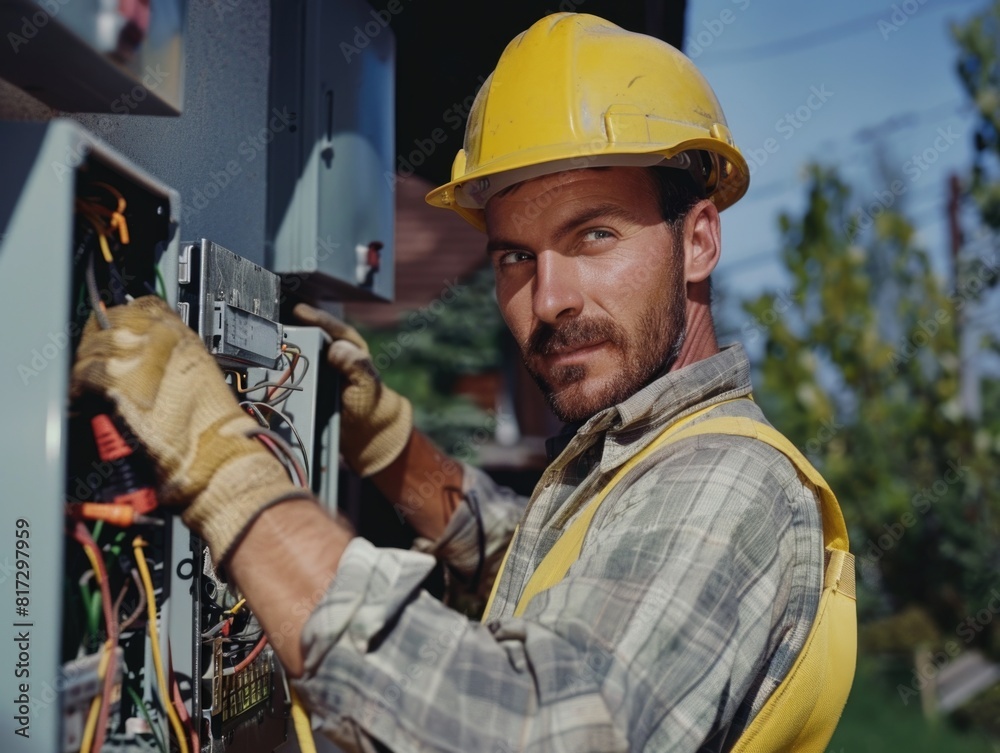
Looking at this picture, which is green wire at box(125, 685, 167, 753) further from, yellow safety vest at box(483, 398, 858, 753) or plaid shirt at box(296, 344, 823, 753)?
yellow safety vest at box(483, 398, 858, 753)

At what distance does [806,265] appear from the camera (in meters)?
7.36

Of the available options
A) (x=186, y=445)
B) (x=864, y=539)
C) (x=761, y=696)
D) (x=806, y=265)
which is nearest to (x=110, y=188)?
(x=186, y=445)

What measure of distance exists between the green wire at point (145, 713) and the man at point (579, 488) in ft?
1.07

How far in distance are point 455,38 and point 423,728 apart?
2426 millimetres

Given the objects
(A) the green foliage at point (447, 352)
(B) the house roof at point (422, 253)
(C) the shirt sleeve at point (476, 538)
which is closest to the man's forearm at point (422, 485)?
(C) the shirt sleeve at point (476, 538)

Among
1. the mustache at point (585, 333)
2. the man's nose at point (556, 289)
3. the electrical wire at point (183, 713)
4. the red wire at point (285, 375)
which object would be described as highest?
the man's nose at point (556, 289)

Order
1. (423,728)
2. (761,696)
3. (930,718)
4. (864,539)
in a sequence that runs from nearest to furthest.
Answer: (423,728) → (761,696) → (930,718) → (864,539)

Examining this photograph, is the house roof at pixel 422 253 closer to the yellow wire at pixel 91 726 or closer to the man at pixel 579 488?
the man at pixel 579 488

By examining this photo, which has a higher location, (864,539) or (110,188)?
(110,188)

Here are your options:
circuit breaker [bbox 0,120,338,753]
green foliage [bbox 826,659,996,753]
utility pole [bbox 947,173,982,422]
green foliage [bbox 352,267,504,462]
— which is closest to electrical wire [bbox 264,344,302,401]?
circuit breaker [bbox 0,120,338,753]

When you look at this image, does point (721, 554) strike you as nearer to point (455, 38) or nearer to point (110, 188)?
point (110, 188)

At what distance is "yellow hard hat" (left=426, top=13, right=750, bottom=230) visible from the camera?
1.87 metres

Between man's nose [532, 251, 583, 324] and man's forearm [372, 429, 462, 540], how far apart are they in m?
0.93

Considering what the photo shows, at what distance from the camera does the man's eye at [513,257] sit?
6.57 feet
